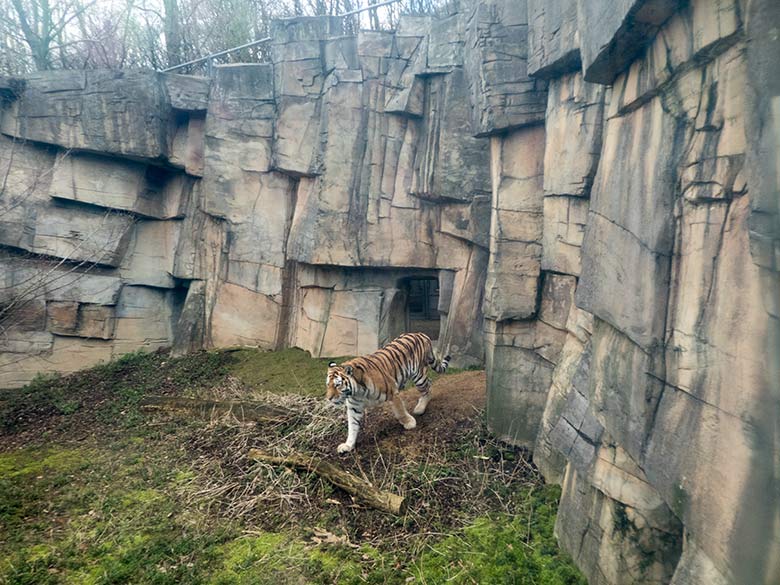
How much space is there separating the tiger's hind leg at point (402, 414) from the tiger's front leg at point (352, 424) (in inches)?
16.9

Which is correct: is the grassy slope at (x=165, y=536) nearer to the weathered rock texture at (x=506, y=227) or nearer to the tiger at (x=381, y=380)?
the weathered rock texture at (x=506, y=227)

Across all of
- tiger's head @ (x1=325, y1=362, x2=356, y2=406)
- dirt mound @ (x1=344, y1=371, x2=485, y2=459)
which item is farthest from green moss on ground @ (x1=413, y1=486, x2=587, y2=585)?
tiger's head @ (x1=325, y1=362, x2=356, y2=406)

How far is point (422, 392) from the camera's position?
21.1ft

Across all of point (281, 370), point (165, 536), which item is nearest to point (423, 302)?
point (281, 370)

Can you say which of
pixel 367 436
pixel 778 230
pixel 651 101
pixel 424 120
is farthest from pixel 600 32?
pixel 424 120

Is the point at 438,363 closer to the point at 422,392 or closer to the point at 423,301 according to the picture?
the point at 422,392

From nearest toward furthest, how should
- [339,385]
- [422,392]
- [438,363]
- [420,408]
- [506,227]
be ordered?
[339,385] → [506,227] → [420,408] → [422,392] → [438,363]

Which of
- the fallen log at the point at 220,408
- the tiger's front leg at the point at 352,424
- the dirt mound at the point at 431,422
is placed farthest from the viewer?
the fallen log at the point at 220,408

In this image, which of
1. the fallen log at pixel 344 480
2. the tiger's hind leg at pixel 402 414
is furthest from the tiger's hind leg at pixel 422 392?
the fallen log at pixel 344 480

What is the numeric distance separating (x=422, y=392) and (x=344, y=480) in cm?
188

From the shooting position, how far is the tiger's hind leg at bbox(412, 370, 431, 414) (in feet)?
20.7

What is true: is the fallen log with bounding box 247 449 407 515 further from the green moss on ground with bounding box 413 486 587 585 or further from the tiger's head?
the tiger's head

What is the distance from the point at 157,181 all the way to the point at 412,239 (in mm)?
5403

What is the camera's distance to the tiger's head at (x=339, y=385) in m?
5.49
